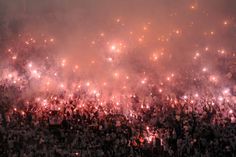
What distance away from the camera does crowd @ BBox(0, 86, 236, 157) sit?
15369mm

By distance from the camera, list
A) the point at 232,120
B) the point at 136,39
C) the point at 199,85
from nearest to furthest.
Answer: the point at 232,120
the point at 199,85
the point at 136,39

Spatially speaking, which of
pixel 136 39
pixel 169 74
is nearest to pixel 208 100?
pixel 169 74

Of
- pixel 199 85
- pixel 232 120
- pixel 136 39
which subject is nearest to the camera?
pixel 232 120

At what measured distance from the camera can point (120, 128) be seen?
1606 cm

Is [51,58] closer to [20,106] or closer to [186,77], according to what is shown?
[20,106]

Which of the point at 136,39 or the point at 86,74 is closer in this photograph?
the point at 86,74

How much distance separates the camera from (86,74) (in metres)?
17.2

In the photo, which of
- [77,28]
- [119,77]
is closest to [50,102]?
[119,77]

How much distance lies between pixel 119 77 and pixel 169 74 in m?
2.31

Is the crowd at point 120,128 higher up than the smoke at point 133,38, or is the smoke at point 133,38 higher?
the smoke at point 133,38

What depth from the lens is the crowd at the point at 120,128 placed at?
15.4m

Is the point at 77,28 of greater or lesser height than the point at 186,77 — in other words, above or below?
above

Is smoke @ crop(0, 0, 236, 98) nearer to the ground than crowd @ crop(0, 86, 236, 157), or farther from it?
farther from it

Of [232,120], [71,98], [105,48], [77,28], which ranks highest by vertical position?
[77,28]
